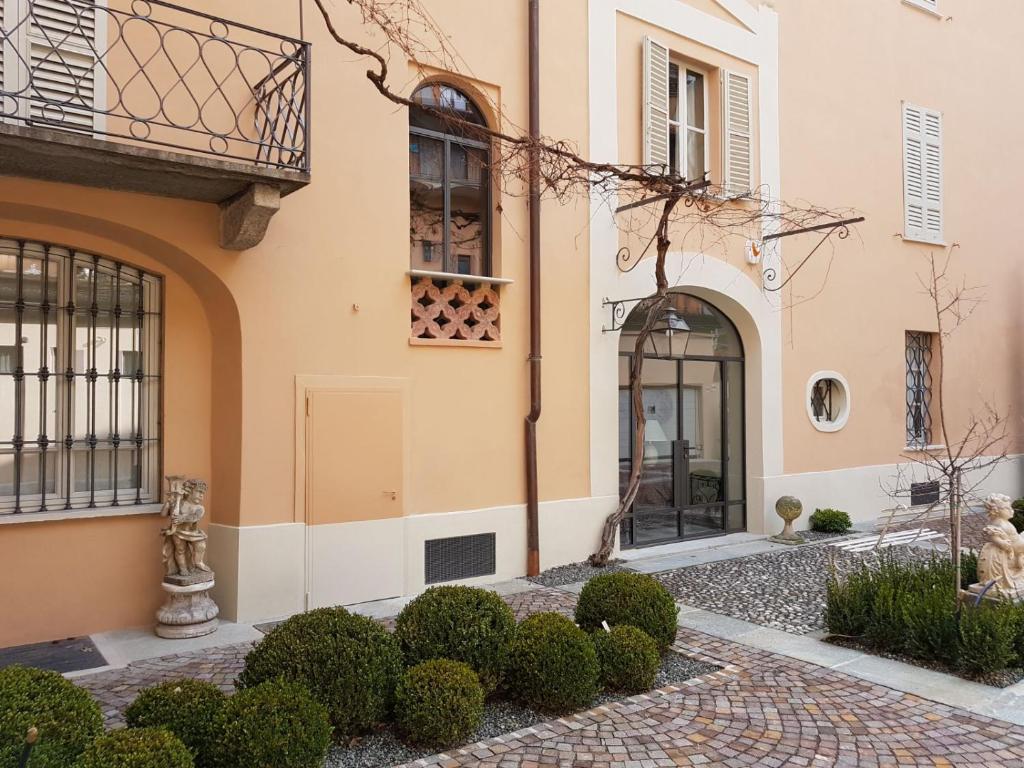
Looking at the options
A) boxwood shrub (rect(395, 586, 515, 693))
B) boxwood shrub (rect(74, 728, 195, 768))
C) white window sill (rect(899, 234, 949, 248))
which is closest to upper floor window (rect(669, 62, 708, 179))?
white window sill (rect(899, 234, 949, 248))

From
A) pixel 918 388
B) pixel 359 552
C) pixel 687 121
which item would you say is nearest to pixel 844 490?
pixel 918 388

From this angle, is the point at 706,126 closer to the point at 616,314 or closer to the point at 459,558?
the point at 616,314

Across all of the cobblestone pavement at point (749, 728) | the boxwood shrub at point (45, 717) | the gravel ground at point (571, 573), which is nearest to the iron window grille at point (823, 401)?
the gravel ground at point (571, 573)

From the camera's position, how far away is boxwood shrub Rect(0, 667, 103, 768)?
299 centimetres

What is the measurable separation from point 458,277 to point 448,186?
3.25 feet

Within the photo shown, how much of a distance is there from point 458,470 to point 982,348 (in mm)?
9805

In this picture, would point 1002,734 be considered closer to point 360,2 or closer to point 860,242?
point 360,2

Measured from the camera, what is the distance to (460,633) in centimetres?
461

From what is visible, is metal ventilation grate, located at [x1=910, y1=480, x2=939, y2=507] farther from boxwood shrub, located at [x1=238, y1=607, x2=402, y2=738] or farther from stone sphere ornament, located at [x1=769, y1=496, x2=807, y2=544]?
boxwood shrub, located at [x1=238, y1=607, x2=402, y2=738]

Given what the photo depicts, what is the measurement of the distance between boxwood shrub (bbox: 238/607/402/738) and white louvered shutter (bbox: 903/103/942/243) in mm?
10587

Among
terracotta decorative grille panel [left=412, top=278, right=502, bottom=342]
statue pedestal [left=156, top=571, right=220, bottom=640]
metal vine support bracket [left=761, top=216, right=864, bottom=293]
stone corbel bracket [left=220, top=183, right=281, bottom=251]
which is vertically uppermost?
metal vine support bracket [left=761, top=216, right=864, bottom=293]

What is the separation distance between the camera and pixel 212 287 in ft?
20.9

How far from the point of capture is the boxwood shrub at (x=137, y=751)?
298 centimetres

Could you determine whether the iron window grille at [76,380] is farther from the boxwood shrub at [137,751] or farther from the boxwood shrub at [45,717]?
the boxwood shrub at [137,751]
